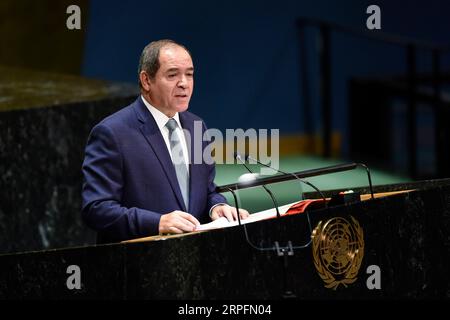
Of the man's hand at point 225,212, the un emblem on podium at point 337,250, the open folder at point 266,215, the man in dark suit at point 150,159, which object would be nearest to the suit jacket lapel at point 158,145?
the man in dark suit at point 150,159

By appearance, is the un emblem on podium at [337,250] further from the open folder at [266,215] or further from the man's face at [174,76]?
the man's face at [174,76]

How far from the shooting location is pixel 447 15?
7430 millimetres

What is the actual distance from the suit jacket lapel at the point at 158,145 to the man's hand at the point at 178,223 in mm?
307

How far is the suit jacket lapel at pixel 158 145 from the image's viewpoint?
3051 millimetres

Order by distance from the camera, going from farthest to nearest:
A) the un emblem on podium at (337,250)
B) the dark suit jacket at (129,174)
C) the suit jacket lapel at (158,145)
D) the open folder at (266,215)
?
1. the suit jacket lapel at (158,145)
2. the dark suit jacket at (129,174)
3. the open folder at (266,215)
4. the un emblem on podium at (337,250)

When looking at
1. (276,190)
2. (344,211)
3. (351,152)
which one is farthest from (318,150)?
(344,211)

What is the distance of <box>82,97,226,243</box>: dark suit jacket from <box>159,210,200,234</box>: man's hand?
17 cm

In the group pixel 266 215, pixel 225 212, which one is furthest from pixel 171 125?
pixel 266 215

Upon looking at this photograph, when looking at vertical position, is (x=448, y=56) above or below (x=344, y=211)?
above

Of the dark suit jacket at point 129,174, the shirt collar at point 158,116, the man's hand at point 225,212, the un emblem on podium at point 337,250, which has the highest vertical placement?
the shirt collar at point 158,116

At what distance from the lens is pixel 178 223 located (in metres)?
2.69

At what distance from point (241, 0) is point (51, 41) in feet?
4.67
